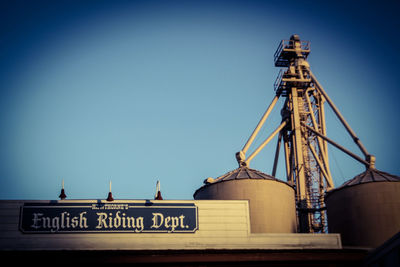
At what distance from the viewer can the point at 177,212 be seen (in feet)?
94.4

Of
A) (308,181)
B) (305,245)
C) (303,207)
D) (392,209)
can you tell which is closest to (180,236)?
(305,245)

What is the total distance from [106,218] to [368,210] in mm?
14935

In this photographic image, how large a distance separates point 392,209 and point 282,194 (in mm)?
6453

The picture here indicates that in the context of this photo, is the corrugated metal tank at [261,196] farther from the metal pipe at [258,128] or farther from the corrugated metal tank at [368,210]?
the metal pipe at [258,128]

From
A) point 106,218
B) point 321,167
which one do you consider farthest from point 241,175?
point 321,167

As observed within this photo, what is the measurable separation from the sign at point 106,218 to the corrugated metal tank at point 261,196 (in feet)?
20.2

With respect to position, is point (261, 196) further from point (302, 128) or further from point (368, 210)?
point (302, 128)

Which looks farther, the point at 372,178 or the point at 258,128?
the point at 258,128

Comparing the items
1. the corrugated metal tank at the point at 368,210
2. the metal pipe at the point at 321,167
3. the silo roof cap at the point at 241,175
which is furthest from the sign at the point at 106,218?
the metal pipe at the point at 321,167

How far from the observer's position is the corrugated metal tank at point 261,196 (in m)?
33.8

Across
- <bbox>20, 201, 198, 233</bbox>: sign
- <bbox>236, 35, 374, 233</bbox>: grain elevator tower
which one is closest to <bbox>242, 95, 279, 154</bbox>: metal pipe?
<bbox>236, 35, 374, 233</bbox>: grain elevator tower

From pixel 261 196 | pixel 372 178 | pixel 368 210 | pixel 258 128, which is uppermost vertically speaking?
pixel 258 128

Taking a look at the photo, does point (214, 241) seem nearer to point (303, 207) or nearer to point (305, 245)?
point (305, 245)

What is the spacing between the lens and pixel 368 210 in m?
32.7
